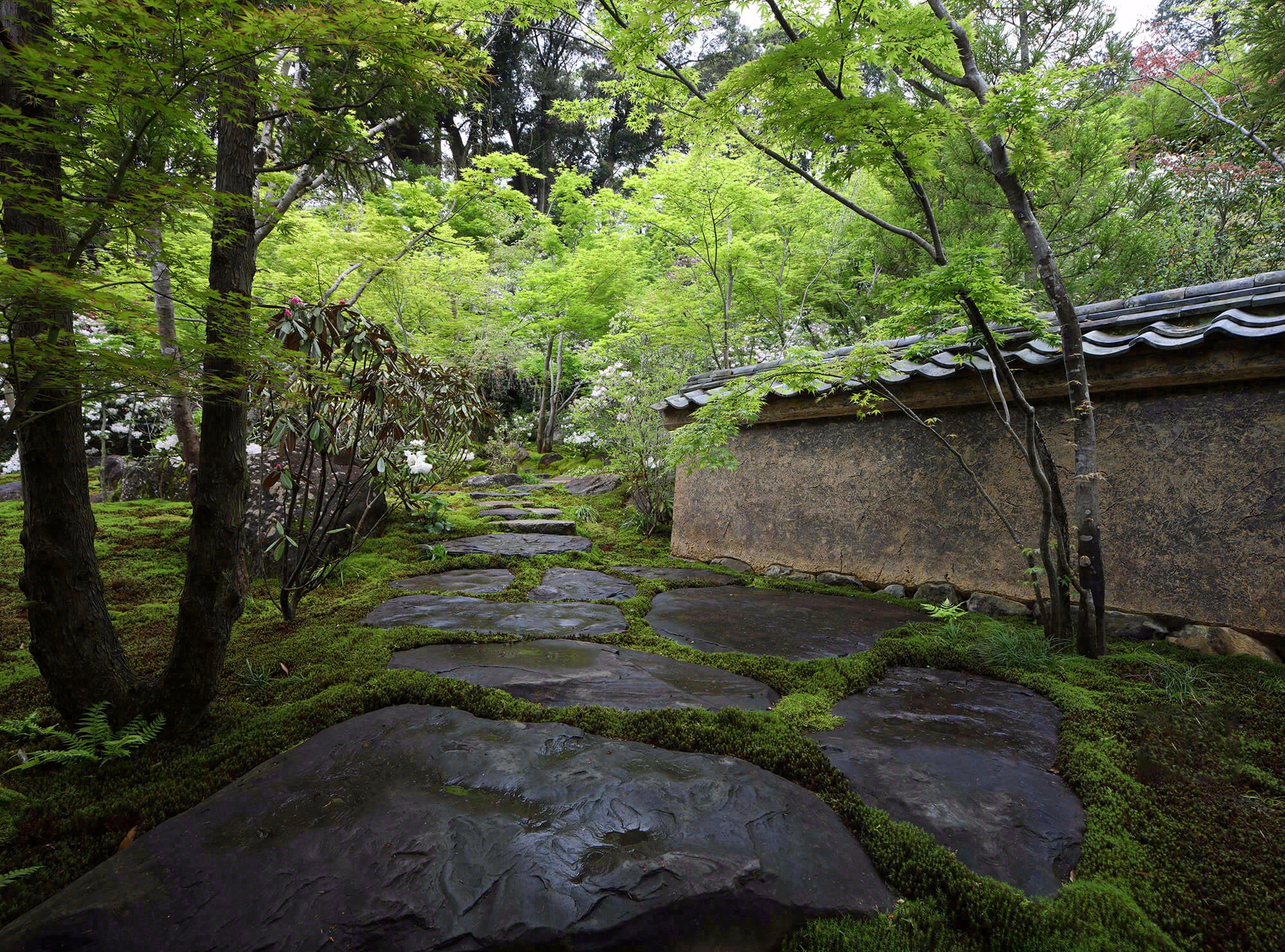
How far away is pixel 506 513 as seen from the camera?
280 inches

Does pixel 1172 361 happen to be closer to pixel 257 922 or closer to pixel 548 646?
pixel 548 646

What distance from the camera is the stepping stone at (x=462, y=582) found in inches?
156

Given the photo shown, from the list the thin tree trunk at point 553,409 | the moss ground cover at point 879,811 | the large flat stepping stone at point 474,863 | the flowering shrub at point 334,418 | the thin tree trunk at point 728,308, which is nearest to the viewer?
the large flat stepping stone at point 474,863

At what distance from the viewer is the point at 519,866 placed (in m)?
1.25

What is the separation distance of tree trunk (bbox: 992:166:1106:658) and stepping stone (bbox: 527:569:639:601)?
104 inches

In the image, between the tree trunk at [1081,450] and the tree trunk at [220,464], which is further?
the tree trunk at [1081,450]

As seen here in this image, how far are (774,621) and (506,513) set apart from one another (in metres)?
4.46

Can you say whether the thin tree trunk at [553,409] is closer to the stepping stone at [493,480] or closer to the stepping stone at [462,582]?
the stepping stone at [493,480]

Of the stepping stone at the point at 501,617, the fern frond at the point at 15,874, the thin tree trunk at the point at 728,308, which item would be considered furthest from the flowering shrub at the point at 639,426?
the fern frond at the point at 15,874

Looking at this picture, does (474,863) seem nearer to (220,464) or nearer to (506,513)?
(220,464)

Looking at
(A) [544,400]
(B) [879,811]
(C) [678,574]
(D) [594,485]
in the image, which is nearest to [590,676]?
(B) [879,811]

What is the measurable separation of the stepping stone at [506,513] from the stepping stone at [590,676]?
13.7ft

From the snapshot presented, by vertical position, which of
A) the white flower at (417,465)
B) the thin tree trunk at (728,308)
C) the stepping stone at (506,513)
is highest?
the thin tree trunk at (728,308)

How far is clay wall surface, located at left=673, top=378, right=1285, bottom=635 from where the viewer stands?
2947 millimetres
